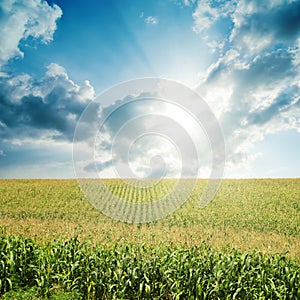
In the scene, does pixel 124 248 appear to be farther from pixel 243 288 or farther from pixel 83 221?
pixel 83 221

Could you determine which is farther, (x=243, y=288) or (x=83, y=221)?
(x=83, y=221)

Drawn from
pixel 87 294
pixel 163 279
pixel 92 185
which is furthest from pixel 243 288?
pixel 92 185

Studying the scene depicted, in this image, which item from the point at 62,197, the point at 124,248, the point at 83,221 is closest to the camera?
the point at 124,248

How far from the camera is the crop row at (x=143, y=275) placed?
294 inches

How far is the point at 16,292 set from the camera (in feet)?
23.7

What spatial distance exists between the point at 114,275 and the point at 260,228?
1398cm

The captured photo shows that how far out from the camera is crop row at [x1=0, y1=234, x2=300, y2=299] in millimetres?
7465

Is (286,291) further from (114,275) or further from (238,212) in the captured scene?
(238,212)

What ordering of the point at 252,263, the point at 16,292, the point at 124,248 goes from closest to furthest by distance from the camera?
the point at 16,292 → the point at 252,263 → the point at 124,248

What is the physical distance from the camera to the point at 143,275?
789 centimetres

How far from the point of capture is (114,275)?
7828 mm

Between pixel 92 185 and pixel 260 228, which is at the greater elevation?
pixel 92 185

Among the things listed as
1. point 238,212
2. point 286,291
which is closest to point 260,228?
point 238,212

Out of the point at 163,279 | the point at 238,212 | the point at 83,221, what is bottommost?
the point at 163,279
